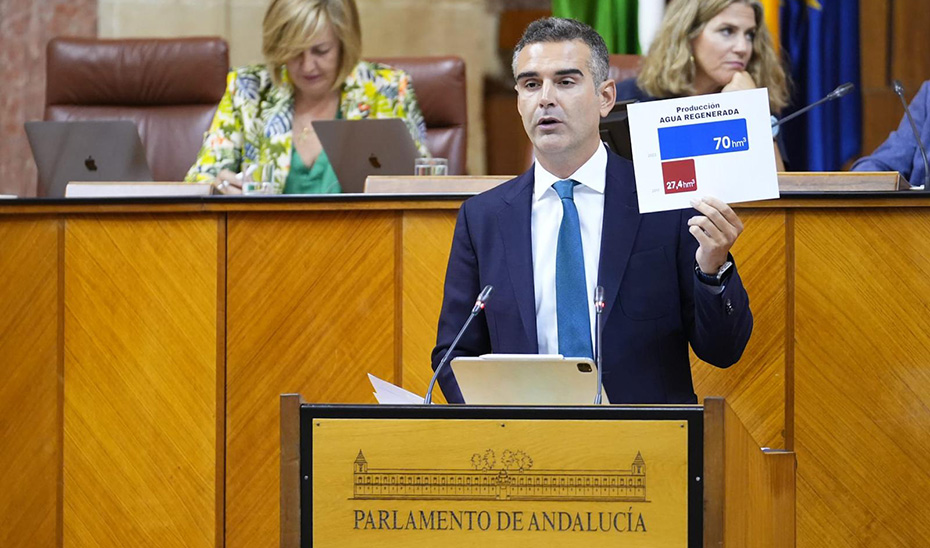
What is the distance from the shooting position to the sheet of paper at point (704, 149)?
2.06 m

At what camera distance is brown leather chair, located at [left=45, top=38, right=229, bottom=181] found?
422 cm

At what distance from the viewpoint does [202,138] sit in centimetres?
421

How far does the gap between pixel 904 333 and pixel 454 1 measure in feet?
9.76

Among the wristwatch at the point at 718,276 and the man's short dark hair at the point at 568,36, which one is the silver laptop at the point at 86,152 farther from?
the wristwatch at the point at 718,276

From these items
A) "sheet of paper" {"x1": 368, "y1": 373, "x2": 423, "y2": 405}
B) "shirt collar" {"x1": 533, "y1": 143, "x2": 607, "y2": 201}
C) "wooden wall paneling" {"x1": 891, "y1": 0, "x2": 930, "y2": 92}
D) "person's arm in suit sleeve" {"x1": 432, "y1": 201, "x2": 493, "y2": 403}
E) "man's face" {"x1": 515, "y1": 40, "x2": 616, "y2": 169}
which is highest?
"wooden wall paneling" {"x1": 891, "y1": 0, "x2": 930, "y2": 92}

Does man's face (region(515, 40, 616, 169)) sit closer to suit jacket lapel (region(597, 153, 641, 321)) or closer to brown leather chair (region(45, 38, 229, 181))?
suit jacket lapel (region(597, 153, 641, 321))

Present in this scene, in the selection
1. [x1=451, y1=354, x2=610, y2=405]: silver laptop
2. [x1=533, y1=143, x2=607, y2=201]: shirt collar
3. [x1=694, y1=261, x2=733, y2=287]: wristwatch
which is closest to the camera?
[x1=451, y1=354, x2=610, y2=405]: silver laptop

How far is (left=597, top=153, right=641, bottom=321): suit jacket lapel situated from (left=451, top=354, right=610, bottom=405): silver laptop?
13.0 inches

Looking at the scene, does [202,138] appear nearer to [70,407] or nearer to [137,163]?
[137,163]

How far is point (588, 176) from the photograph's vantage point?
242cm

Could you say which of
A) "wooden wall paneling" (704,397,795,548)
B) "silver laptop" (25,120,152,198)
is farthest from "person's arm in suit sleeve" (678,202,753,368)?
"silver laptop" (25,120,152,198)

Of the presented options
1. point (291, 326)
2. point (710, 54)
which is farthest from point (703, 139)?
point (710, 54)

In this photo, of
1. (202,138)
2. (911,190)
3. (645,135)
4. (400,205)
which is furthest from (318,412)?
(202,138)

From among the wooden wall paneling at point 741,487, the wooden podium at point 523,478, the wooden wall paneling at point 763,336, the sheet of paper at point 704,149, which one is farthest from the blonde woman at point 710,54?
the wooden podium at point 523,478
